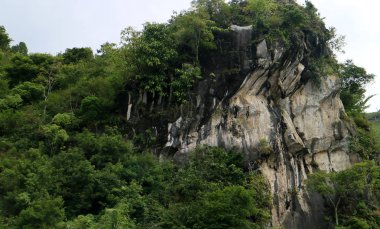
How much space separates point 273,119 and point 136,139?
19.6 feet

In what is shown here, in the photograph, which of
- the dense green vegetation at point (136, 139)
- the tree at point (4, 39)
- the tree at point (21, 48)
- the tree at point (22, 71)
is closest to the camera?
the dense green vegetation at point (136, 139)

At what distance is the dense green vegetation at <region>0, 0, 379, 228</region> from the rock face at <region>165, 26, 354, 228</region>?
63 centimetres

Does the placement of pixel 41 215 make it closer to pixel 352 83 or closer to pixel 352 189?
pixel 352 189

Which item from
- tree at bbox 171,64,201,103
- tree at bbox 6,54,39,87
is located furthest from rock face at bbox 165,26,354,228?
tree at bbox 6,54,39,87

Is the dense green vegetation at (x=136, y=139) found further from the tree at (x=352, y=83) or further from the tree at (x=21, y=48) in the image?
the tree at (x=21, y=48)

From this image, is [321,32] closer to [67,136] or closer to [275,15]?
[275,15]

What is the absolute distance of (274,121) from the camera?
20.2 m

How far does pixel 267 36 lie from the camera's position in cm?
2112

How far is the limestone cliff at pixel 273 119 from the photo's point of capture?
19.2 meters

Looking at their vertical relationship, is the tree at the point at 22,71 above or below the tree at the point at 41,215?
above

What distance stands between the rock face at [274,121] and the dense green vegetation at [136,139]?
0.63 m

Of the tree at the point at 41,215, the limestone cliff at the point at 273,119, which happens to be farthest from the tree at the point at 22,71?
the tree at the point at 41,215

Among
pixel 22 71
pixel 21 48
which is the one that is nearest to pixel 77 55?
pixel 22 71

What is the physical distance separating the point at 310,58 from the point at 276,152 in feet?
17.9
